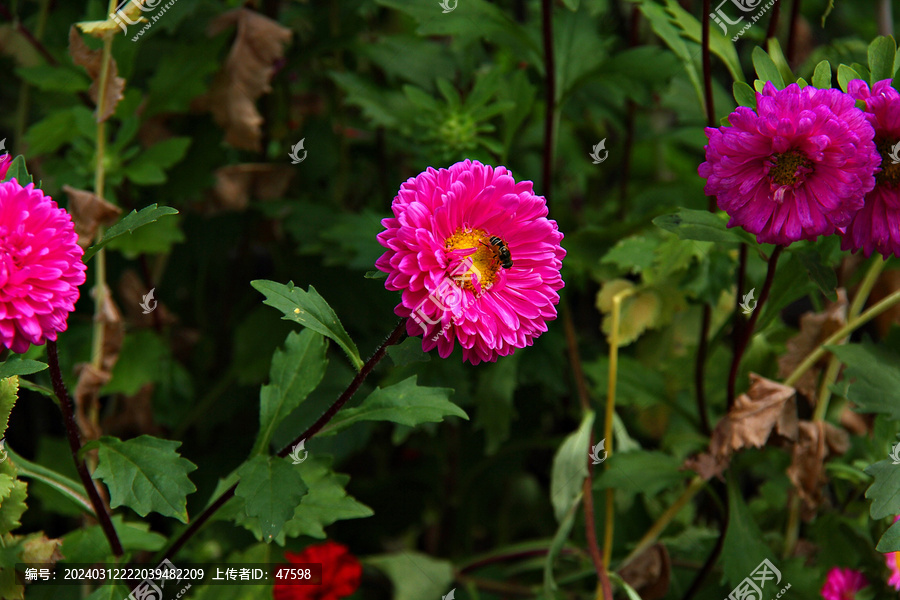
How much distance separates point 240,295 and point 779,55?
2.90 ft

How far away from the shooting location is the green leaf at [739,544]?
33.1 inches

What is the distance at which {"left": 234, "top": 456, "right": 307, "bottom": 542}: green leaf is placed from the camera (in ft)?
1.97

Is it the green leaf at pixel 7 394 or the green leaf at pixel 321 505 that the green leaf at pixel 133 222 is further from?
the green leaf at pixel 321 505

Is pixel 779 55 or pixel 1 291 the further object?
pixel 779 55

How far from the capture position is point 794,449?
0.86 metres

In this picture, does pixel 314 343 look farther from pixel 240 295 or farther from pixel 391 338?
pixel 240 295

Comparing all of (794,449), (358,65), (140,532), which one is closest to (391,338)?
(140,532)

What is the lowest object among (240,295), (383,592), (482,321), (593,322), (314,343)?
(383,592)

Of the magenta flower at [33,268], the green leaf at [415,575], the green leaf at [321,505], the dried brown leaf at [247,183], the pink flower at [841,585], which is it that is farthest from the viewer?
the dried brown leaf at [247,183]

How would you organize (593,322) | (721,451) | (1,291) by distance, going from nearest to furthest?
(1,291)
(721,451)
(593,322)

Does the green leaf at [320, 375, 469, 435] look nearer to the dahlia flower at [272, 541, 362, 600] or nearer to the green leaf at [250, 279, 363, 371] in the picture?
the green leaf at [250, 279, 363, 371]

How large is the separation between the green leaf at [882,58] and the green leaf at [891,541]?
1.21 ft

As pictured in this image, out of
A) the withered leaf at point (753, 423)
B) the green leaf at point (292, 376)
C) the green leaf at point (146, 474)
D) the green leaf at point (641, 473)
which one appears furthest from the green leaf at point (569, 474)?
the green leaf at point (146, 474)

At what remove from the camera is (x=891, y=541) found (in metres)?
0.65
